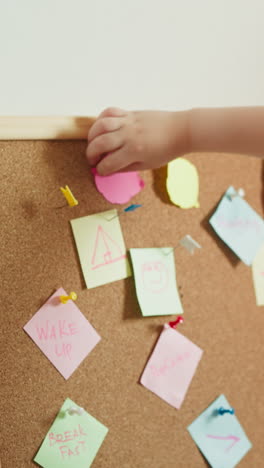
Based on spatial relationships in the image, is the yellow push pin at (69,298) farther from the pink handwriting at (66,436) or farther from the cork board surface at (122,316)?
the pink handwriting at (66,436)

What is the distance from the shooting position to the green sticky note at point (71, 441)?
1.58 feet

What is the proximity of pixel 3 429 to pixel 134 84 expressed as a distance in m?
0.47

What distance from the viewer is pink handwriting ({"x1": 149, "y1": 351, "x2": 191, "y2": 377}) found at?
1.86 feet

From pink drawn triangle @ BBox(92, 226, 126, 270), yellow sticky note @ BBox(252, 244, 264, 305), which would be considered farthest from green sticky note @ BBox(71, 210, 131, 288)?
yellow sticky note @ BBox(252, 244, 264, 305)

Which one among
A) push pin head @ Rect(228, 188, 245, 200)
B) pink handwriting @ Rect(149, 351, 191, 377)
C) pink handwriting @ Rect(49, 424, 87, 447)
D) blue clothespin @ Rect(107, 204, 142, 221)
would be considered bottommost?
pink handwriting @ Rect(49, 424, 87, 447)

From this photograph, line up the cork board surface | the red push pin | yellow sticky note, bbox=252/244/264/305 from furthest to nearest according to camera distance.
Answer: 1. yellow sticky note, bbox=252/244/264/305
2. the red push pin
3. the cork board surface

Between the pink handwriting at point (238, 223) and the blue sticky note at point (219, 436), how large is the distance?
24 cm

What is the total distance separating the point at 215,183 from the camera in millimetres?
646

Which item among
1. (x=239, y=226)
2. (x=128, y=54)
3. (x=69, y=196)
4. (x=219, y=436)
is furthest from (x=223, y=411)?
(x=128, y=54)

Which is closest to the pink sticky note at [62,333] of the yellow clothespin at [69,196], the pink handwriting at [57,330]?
the pink handwriting at [57,330]

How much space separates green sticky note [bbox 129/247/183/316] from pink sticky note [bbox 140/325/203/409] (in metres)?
0.03

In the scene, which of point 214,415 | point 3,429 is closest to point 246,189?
point 214,415

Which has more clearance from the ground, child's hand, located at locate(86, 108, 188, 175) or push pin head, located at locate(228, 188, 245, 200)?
child's hand, located at locate(86, 108, 188, 175)

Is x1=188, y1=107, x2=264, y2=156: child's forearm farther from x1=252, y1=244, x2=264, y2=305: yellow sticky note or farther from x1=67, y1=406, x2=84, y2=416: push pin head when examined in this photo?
x1=67, y1=406, x2=84, y2=416: push pin head
